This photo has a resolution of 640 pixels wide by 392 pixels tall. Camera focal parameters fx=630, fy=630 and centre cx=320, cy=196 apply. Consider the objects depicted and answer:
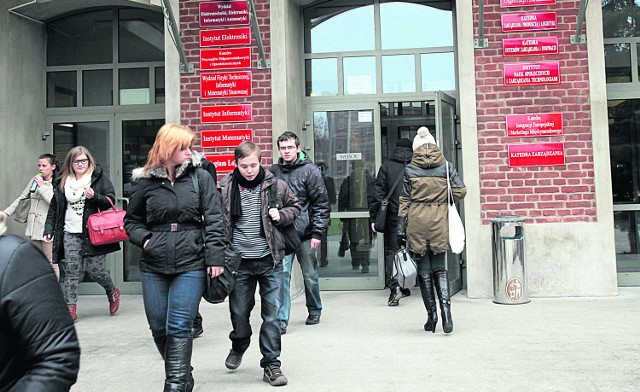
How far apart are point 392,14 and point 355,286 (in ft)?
12.7

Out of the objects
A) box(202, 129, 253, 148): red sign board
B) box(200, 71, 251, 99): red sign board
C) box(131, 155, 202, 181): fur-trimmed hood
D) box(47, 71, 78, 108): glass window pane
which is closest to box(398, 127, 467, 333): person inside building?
box(131, 155, 202, 181): fur-trimmed hood

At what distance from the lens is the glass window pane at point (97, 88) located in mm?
9297

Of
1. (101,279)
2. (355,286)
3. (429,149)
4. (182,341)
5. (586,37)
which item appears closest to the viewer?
(182,341)

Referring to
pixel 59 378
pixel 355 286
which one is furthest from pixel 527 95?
pixel 59 378

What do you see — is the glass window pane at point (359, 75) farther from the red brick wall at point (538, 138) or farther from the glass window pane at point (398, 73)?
the red brick wall at point (538, 138)

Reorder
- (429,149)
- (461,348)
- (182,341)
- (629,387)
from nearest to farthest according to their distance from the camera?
(182,341) < (629,387) < (461,348) < (429,149)

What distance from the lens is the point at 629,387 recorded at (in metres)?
4.17

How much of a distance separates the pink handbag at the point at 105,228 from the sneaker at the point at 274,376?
288 cm

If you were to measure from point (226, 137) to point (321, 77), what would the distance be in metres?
1.72

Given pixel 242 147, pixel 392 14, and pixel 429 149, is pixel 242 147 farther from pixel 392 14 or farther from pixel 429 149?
pixel 392 14

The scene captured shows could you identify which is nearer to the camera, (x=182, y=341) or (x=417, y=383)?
(x=182, y=341)

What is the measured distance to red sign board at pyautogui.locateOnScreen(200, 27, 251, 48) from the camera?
829cm

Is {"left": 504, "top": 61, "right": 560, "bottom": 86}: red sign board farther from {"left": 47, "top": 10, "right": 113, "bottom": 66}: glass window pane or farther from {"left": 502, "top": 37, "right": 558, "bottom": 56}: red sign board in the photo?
{"left": 47, "top": 10, "right": 113, "bottom": 66}: glass window pane

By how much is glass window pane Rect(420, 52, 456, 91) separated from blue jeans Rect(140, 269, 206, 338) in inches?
227
